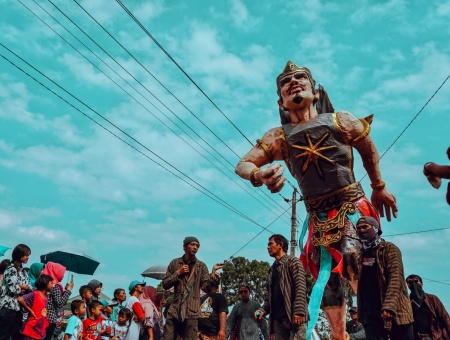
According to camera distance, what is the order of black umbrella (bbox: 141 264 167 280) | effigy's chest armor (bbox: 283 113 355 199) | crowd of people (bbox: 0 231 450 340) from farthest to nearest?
black umbrella (bbox: 141 264 167 280)
effigy's chest armor (bbox: 283 113 355 199)
crowd of people (bbox: 0 231 450 340)

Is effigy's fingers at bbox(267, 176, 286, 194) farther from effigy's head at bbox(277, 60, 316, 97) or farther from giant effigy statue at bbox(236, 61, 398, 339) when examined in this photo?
effigy's head at bbox(277, 60, 316, 97)

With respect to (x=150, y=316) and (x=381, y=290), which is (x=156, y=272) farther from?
(x=381, y=290)

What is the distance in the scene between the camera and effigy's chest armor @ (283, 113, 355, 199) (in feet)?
17.1

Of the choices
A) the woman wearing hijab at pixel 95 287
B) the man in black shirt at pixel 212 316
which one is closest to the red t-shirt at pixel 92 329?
the woman wearing hijab at pixel 95 287

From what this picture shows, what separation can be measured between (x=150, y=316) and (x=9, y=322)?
1.94 metres

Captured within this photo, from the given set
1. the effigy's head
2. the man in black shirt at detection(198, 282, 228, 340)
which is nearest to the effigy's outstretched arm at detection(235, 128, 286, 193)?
the effigy's head

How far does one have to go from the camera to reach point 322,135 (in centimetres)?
528

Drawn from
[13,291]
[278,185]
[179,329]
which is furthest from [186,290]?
[278,185]

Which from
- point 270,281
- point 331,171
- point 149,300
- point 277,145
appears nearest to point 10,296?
point 149,300

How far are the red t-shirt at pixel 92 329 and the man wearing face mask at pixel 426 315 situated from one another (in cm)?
374

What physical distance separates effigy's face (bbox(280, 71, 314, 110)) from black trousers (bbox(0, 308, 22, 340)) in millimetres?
3553

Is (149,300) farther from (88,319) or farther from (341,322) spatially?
(341,322)

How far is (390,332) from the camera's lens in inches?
166

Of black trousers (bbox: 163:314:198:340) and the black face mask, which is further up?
the black face mask
